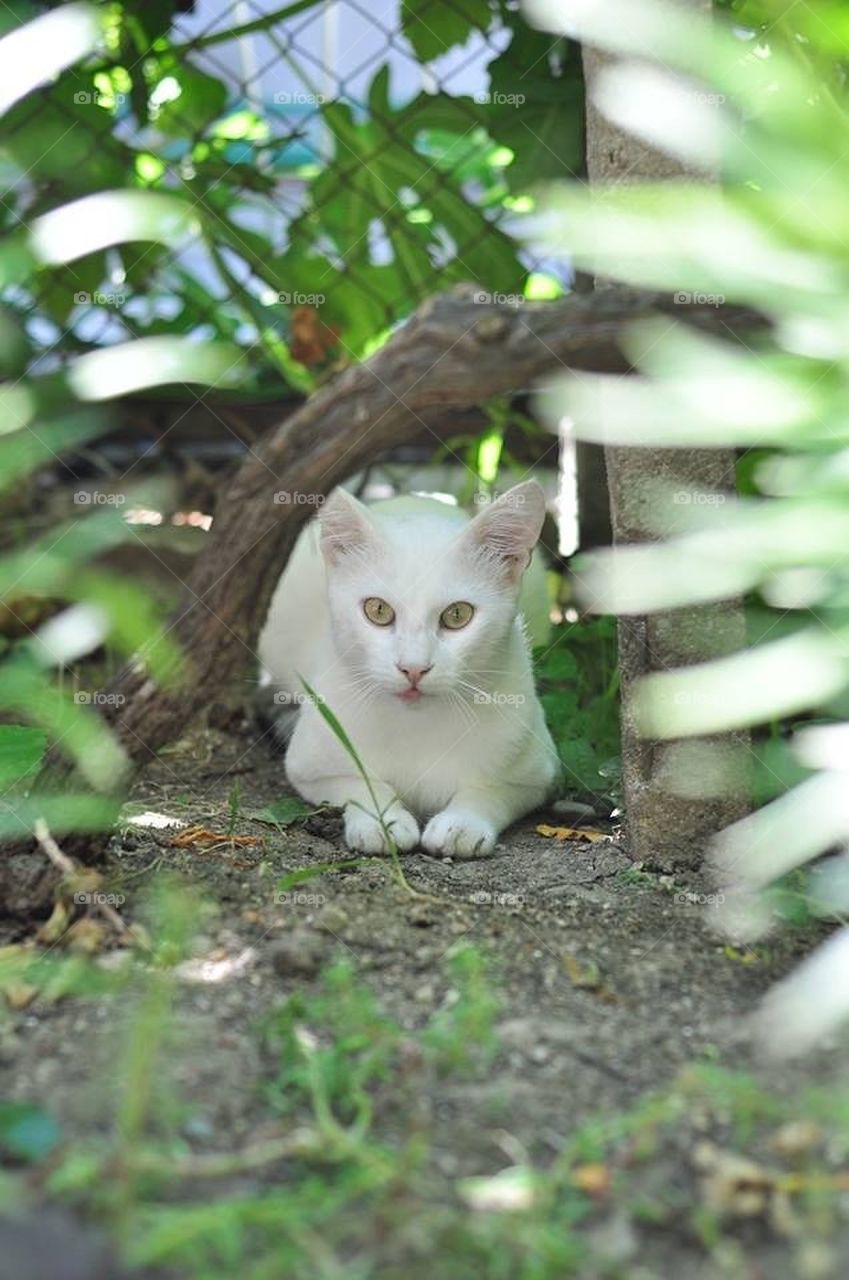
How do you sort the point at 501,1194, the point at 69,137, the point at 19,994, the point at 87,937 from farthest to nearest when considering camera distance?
the point at 69,137
the point at 87,937
the point at 19,994
the point at 501,1194

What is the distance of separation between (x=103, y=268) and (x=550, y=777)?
5.96 feet

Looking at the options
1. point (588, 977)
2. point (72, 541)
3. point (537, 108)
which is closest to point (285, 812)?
point (588, 977)

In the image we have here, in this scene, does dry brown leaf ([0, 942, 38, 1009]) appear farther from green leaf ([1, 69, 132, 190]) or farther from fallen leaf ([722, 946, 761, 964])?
Answer: green leaf ([1, 69, 132, 190])

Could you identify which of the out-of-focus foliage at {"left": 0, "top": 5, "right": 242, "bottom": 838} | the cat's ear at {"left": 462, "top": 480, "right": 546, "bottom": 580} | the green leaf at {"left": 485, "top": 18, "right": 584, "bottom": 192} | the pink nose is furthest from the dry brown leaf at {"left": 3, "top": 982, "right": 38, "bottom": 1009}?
the green leaf at {"left": 485, "top": 18, "right": 584, "bottom": 192}

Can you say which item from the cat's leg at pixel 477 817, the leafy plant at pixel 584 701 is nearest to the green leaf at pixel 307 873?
the cat's leg at pixel 477 817

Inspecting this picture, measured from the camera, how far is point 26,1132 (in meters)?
1.24

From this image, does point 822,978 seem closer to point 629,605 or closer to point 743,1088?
point 743,1088

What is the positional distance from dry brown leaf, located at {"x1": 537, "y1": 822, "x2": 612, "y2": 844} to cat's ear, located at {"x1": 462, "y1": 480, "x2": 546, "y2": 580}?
0.45 metres

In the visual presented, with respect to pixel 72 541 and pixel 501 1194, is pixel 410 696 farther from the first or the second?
pixel 501 1194

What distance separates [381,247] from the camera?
3.69 m

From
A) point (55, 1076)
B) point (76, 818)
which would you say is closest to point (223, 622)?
point (76, 818)

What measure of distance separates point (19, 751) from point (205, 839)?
0.37m

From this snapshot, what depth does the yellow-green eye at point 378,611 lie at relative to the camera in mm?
2396

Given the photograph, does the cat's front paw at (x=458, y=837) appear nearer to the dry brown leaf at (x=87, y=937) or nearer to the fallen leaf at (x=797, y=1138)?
the dry brown leaf at (x=87, y=937)
